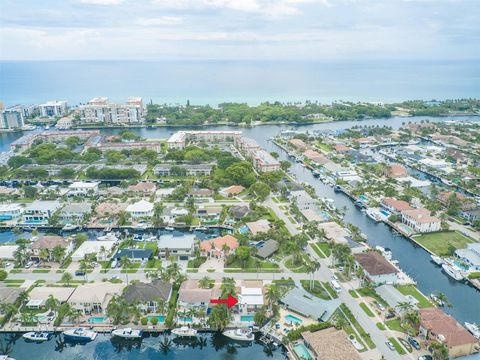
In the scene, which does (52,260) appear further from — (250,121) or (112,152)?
(250,121)

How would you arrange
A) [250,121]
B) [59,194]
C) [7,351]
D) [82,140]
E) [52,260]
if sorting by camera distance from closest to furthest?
[7,351]
[52,260]
[59,194]
[82,140]
[250,121]

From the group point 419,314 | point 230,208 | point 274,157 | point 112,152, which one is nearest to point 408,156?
point 274,157

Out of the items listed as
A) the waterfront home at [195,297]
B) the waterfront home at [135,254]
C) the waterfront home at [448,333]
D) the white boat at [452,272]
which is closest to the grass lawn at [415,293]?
the waterfront home at [448,333]

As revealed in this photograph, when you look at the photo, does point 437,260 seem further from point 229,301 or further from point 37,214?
point 37,214

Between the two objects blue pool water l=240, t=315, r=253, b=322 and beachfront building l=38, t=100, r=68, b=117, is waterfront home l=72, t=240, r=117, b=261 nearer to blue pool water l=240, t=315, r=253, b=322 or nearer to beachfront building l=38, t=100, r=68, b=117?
blue pool water l=240, t=315, r=253, b=322

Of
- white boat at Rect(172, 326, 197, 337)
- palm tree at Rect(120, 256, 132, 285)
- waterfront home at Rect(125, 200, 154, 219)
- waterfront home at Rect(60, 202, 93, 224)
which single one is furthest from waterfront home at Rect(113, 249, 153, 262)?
waterfront home at Rect(60, 202, 93, 224)
